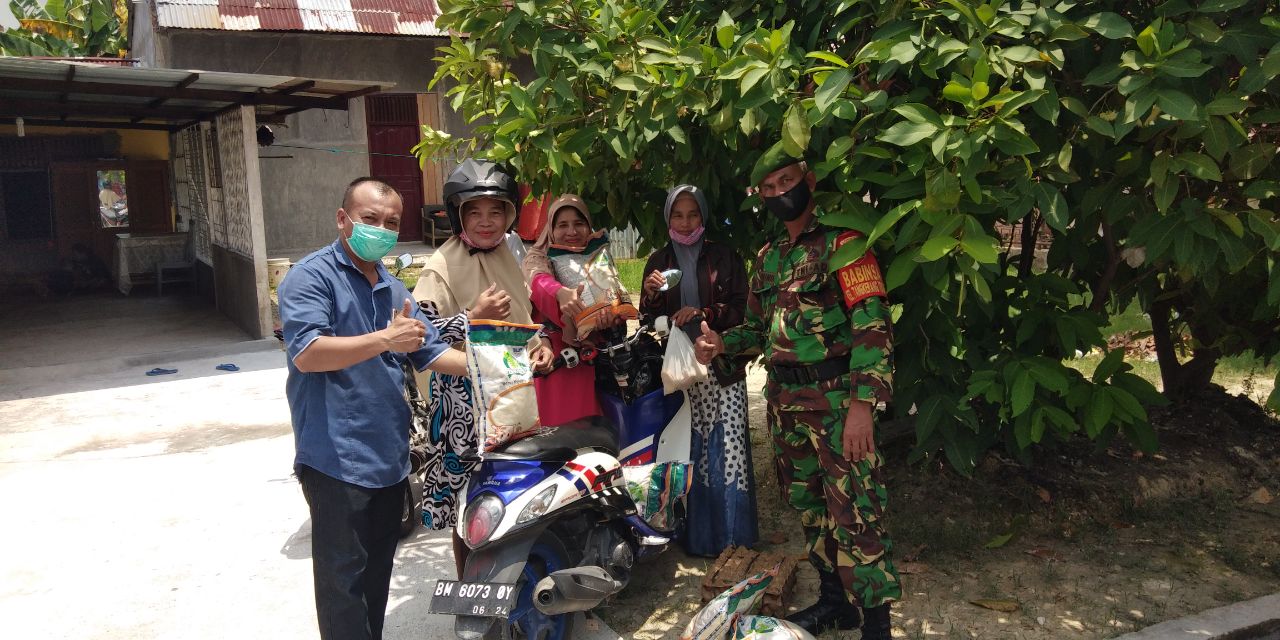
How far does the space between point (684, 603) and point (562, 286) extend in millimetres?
1510

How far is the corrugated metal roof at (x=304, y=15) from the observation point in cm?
1248

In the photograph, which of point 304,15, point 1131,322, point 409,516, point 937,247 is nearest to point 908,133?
point 937,247

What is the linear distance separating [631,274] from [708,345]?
9.39m

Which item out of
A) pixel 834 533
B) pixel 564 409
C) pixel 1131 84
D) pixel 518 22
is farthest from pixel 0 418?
pixel 1131 84

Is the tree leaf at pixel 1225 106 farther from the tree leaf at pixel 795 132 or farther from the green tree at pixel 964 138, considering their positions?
the tree leaf at pixel 795 132

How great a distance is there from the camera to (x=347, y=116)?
47.3 feet

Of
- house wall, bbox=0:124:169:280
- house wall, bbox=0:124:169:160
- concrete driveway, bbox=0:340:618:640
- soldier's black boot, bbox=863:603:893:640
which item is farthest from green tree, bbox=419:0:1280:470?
house wall, bbox=0:124:169:280

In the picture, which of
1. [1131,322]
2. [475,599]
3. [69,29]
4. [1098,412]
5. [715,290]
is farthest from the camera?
[69,29]

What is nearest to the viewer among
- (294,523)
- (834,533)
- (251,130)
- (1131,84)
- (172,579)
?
(1131,84)

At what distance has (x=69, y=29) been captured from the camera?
18.6 m

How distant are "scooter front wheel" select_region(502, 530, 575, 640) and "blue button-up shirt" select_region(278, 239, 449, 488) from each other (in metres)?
0.69

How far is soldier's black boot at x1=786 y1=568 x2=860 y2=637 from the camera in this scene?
12.5 feet

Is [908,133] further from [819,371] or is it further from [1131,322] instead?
[1131,322]

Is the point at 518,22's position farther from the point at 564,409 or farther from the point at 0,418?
the point at 0,418
